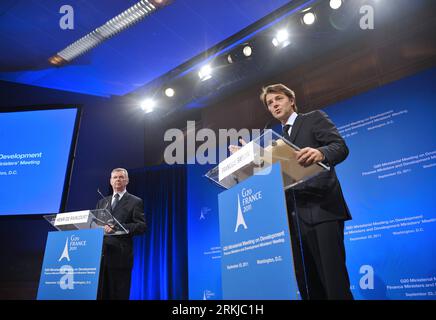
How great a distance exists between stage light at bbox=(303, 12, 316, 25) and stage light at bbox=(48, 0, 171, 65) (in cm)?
156

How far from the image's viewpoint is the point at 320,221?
1.50 metres

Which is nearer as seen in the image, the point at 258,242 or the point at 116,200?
the point at 258,242

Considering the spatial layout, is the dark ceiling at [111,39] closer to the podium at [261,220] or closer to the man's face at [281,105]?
the man's face at [281,105]

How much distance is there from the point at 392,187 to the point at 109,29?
3.64m

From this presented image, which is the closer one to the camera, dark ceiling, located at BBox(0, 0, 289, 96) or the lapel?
the lapel

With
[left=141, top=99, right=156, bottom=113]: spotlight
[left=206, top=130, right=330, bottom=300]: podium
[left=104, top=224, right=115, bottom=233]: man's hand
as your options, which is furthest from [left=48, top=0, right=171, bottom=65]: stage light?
[left=206, top=130, right=330, bottom=300]: podium

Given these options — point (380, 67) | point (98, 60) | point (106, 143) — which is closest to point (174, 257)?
point (106, 143)

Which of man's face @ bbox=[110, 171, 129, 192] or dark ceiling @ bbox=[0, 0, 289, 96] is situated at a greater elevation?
dark ceiling @ bbox=[0, 0, 289, 96]

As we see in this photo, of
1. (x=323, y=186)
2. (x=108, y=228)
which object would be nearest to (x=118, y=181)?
(x=108, y=228)

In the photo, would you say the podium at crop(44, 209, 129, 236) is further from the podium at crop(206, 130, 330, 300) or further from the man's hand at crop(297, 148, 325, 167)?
the man's hand at crop(297, 148, 325, 167)

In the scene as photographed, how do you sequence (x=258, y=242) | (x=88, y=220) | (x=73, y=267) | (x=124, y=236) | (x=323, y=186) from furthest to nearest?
1. (x=124, y=236)
2. (x=88, y=220)
3. (x=73, y=267)
4. (x=323, y=186)
5. (x=258, y=242)

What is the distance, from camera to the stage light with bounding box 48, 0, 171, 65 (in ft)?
12.4

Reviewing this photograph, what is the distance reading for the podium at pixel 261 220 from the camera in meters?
1.16

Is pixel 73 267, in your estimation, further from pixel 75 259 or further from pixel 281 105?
pixel 281 105
